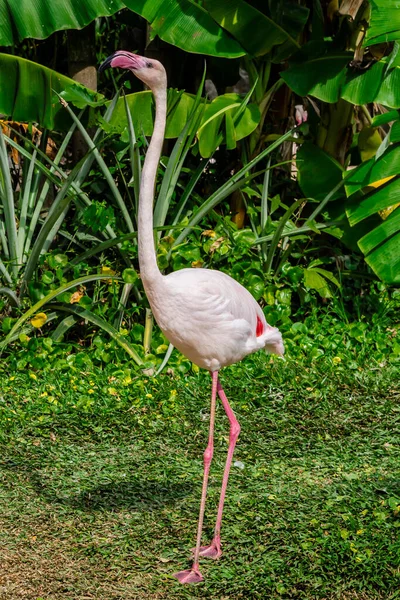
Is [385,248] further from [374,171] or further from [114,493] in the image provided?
[114,493]

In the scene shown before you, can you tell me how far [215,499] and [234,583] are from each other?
31.2 inches

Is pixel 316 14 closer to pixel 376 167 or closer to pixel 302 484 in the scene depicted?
pixel 376 167

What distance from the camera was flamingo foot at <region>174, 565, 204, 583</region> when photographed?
3.65 m

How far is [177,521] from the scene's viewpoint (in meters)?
4.16

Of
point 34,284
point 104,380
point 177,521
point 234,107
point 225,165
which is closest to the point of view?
point 177,521


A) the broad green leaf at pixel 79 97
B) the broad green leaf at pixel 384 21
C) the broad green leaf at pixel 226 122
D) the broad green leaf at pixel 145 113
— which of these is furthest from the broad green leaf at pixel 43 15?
the broad green leaf at pixel 384 21

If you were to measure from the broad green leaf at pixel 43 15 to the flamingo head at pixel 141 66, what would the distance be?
9.29ft

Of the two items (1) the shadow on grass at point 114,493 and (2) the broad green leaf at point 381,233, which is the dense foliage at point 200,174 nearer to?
(2) the broad green leaf at point 381,233

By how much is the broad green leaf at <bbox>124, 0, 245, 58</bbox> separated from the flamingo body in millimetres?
2799

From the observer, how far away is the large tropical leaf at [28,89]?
6.32 meters

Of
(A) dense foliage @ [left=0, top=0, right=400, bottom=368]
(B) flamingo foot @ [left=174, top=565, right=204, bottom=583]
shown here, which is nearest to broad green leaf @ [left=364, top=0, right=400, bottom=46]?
(A) dense foliage @ [left=0, top=0, right=400, bottom=368]

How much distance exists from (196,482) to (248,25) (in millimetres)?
3607

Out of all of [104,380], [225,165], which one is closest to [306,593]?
[104,380]

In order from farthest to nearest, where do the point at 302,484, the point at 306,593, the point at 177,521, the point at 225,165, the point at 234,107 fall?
the point at 225,165
the point at 234,107
the point at 302,484
the point at 177,521
the point at 306,593
